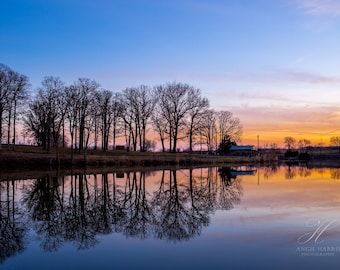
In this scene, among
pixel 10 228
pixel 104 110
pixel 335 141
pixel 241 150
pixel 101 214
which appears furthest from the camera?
pixel 335 141

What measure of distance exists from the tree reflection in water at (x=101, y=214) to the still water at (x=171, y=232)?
0.03 meters

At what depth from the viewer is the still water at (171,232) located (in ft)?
29.1

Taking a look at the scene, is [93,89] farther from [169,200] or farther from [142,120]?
[169,200]

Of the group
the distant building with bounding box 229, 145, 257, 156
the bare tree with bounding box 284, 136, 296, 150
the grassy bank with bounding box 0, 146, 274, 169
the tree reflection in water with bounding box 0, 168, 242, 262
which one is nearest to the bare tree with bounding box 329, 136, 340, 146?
the bare tree with bounding box 284, 136, 296, 150

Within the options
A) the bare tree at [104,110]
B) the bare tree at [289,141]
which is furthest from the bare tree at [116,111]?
the bare tree at [289,141]

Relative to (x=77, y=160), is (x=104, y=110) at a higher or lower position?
higher

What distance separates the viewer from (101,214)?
51.1 ft

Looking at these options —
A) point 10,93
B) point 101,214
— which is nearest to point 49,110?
point 10,93

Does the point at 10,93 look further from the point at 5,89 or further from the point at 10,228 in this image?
the point at 10,228

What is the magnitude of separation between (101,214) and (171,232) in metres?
4.53

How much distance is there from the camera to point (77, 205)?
60.2 feet

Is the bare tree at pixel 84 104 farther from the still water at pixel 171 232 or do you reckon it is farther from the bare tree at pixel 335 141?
the bare tree at pixel 335 141

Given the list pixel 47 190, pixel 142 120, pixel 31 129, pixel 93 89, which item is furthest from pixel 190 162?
pixel 47 190

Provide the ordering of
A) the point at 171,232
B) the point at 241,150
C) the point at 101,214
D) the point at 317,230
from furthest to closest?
the point at 241,150 < the point at 101,214 < the point at 171,232 < the point at 317,230
